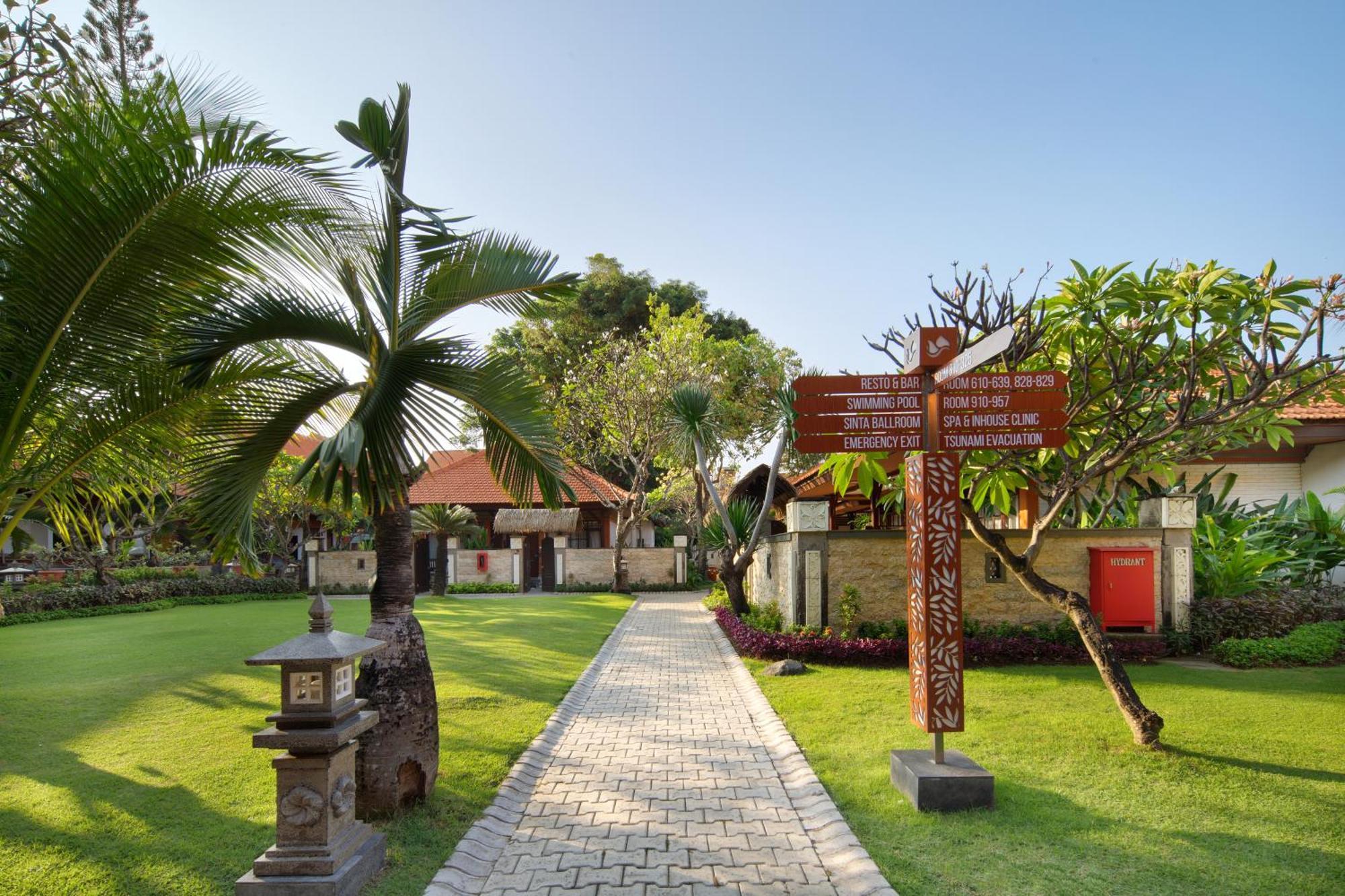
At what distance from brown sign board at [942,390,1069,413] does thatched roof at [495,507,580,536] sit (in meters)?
20.8

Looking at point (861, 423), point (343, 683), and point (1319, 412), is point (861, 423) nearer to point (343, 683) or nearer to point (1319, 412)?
point (343, 683)

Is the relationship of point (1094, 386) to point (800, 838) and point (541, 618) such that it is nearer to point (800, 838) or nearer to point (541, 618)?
point (800, 838)

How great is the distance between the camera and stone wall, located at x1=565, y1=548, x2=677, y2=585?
2505 centimetres

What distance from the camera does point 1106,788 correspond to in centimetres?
550

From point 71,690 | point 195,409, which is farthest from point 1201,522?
point 71,690

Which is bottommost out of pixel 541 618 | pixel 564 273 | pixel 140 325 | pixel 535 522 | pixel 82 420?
pixel 541 618

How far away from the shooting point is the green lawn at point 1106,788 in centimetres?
418

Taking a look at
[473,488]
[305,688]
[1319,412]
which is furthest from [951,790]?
[473,488]

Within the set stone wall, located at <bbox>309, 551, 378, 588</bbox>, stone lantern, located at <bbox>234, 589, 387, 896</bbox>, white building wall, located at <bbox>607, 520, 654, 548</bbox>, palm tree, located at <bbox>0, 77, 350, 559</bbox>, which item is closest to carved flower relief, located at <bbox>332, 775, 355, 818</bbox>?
stone lantern, located at <bbox>234, 589, 387, 896</bbox>


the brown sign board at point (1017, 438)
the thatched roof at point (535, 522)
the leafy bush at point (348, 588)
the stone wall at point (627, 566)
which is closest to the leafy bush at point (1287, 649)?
the brown sign board at point (1017, 438)

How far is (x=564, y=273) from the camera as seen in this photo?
5.56 metres

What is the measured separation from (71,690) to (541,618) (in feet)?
28.2

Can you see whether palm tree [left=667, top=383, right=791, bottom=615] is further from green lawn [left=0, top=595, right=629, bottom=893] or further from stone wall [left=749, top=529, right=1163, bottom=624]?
green lawn [left=0, top=595, right=629, bottom=893]

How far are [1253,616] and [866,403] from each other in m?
9.01
